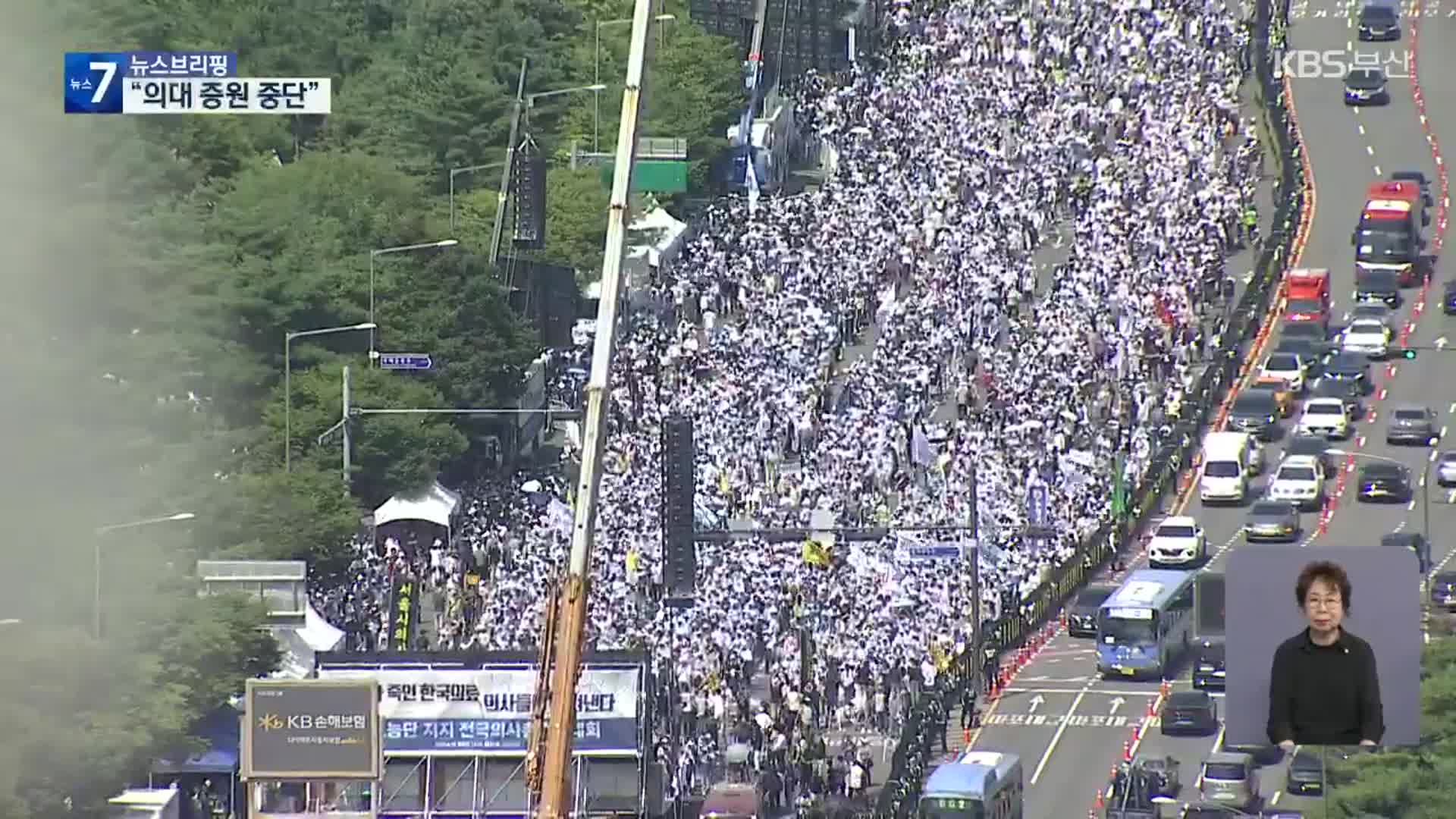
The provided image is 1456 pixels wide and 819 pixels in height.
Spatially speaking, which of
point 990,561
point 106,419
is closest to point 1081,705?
point 990,561

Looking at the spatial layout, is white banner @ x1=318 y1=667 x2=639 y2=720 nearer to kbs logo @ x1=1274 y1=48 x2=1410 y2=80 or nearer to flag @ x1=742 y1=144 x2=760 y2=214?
flag @ x1=742 y1=144 x2=760 y2=214

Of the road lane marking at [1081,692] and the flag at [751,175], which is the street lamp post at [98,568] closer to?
the road lane marking at [1081,692]

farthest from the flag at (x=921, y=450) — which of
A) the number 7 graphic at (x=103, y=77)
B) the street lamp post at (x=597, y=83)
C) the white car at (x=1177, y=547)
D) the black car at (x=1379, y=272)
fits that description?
the street lamp post at (x=597, y=83)

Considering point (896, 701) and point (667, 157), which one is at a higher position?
point (667, 157)

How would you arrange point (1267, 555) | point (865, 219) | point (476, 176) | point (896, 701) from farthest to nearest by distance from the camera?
point (476, 176) → point (865, 219) → point (896, 701) → point (1267, 555)

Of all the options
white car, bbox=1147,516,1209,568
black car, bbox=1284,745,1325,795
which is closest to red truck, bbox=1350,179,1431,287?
white car, bbox=1147,516,1209,568

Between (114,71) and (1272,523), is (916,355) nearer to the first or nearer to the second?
(1272,523)

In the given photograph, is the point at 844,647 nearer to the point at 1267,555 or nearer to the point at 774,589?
the point at 774,589

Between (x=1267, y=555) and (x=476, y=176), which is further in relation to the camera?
(x=476, y=176)
